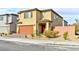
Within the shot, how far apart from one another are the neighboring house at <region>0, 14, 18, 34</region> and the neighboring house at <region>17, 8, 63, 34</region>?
443 millimetres

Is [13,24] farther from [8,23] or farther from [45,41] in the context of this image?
[45,41]

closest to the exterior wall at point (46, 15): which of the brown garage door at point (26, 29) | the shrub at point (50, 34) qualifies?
the shrub at point (50, 34)

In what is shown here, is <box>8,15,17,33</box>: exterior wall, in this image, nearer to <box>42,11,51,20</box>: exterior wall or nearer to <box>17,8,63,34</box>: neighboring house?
<box>17,8,63,34</box>: neighboring house

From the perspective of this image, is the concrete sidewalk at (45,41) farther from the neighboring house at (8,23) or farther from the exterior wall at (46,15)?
the exterior wall at (46,15)

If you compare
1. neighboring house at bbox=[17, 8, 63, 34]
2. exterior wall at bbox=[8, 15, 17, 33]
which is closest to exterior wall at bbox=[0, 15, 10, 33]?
exterior wall at bbox=[8, 15, 17, 33]

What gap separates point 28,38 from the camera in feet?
48.8

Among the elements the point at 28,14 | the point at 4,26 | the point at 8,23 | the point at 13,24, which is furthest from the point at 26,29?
the point at 28,14

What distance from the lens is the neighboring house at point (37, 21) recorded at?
49.7 ft

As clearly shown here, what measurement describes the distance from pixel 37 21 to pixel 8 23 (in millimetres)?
2941

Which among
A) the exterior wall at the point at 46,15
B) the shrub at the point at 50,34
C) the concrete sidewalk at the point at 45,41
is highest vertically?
the exterior wall at the point at 46,15

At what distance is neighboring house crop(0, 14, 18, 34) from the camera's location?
1412 centimetres

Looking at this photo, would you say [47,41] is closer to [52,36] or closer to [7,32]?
[52,36]

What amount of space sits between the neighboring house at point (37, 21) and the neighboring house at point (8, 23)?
44 centimetres

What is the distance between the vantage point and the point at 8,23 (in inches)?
589
